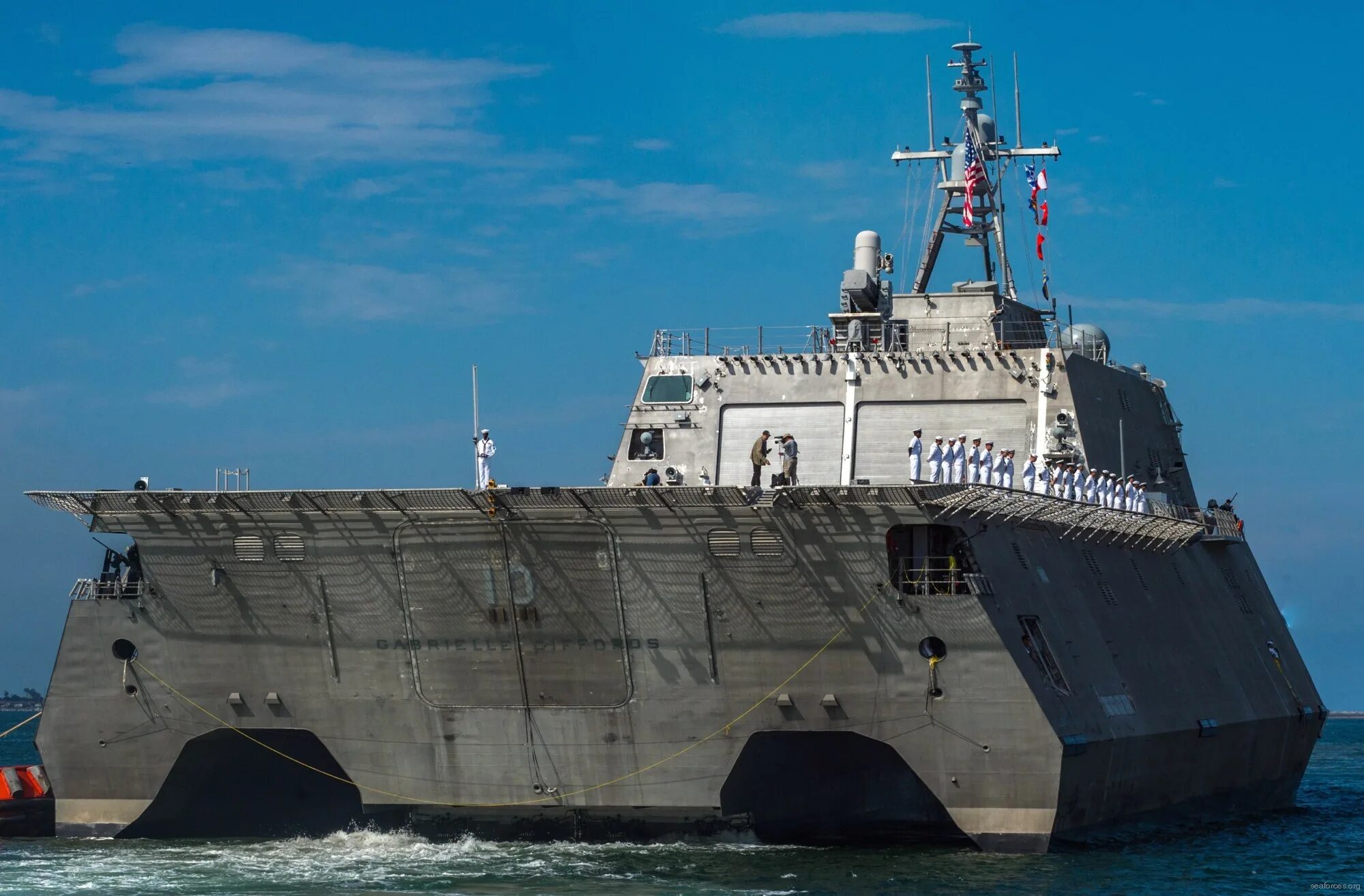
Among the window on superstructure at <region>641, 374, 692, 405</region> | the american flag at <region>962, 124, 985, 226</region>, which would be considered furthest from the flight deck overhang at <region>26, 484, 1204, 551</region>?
the american flag at <region>962, 124, 985, 226</region>

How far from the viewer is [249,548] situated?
26.8 m

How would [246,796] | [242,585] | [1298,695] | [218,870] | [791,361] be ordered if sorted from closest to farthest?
[218,870] < [242,585] < [246,796] < [791,361] < [1298,695]

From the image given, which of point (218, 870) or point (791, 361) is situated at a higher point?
point (791, 361)

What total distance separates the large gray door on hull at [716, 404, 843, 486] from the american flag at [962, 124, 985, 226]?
722cm

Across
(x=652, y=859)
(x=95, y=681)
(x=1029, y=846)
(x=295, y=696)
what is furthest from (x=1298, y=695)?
(x=95, y=681)

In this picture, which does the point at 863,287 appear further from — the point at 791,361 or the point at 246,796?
the point at 246,796

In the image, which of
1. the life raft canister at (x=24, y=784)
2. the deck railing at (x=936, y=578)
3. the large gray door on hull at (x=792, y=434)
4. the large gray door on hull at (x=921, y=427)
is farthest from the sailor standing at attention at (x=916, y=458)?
the life raft canister at (x=24, y=784)

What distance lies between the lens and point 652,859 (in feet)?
84.2

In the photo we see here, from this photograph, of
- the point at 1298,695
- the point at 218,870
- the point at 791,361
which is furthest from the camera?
the point at 1298,695

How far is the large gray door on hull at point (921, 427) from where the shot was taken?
31.9m

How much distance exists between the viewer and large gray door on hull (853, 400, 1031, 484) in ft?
105

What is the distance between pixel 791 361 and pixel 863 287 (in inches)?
82.7

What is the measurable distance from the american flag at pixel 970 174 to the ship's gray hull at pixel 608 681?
10.6 metres

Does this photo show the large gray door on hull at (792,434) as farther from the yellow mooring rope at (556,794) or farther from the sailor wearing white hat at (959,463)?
the yellow mooring rope at (556,794)
